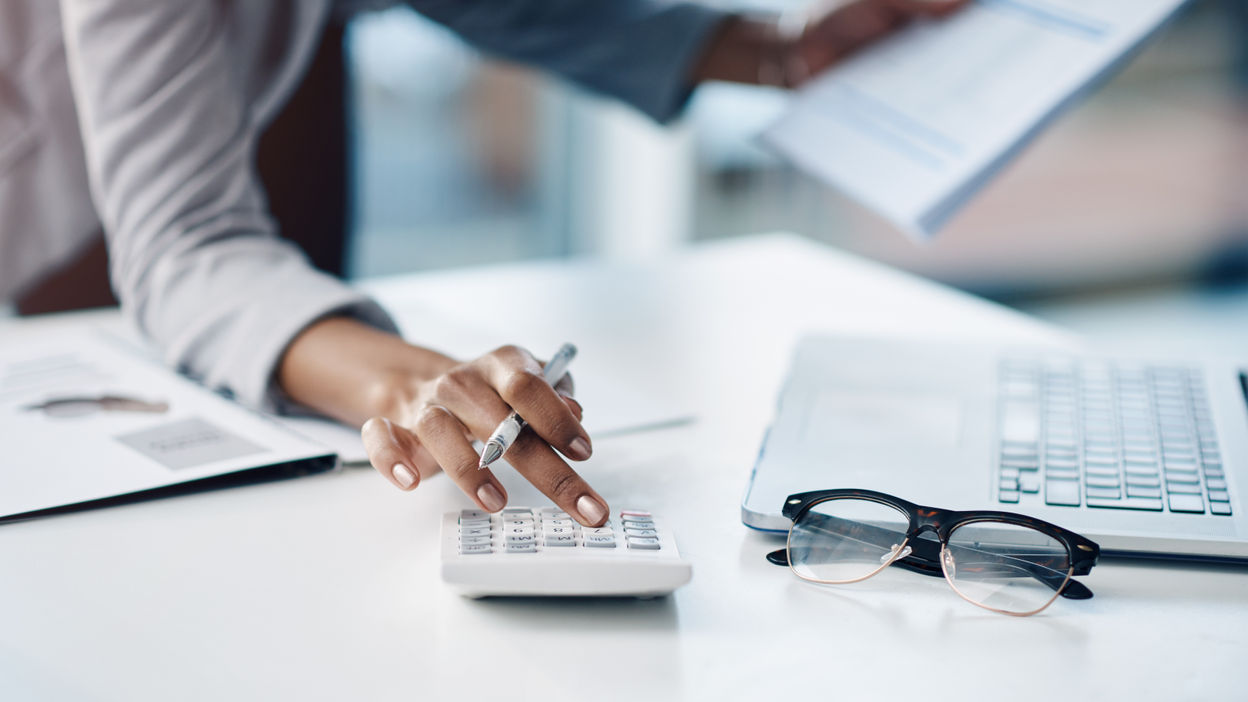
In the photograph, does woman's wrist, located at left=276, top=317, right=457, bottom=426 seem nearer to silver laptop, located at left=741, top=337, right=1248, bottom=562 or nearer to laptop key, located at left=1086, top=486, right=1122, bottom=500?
silver laptop, located at left=741, top=337, right=1248, bottom=562

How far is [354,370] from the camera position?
0.70 meters

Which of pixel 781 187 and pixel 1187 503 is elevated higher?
pixel 1187 503

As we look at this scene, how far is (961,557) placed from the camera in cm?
54

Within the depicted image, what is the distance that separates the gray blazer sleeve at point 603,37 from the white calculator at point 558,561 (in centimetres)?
77

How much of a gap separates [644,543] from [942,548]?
5.8 inches

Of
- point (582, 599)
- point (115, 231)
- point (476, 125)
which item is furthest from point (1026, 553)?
point (476, 125)

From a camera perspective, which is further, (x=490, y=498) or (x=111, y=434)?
(x=111, y=434)

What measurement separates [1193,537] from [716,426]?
0.32 meters

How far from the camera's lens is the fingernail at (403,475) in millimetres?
569

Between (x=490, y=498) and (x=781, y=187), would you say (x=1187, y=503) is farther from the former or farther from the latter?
(x=781, y=187)

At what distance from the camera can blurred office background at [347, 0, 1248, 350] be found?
9.70 ft

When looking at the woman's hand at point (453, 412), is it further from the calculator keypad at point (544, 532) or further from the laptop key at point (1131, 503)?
the laptop key at point (1131, 503)

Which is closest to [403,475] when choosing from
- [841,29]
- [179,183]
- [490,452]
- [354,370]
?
[490,452]

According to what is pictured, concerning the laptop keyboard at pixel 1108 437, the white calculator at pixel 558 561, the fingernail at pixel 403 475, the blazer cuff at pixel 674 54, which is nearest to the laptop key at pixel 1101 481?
the laptop keyboard at pixel 1108 437
